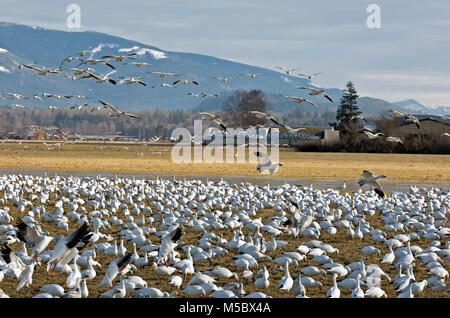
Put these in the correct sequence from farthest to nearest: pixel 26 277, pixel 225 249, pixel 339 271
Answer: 1. pixel 225 249
2. pixel 339 271
3. pixel 26 277

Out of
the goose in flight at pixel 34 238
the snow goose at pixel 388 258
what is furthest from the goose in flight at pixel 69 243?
the snow goose at pixel 388 258

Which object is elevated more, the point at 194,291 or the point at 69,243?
the point at 69,243

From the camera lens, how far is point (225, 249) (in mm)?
13742

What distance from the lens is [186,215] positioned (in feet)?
64.2

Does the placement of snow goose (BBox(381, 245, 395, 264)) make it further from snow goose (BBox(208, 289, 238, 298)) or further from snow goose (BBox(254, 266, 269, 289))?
snow goose (BBox(208, 289, 238, 298))

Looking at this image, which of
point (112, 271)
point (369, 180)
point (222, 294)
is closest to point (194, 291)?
point (222, 294)

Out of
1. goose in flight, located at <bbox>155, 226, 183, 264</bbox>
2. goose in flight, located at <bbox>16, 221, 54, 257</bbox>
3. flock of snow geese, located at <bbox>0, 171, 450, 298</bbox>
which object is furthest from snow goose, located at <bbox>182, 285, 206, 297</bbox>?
goose in flight, located at <bbox>16, 221, 54, 257</bbox>

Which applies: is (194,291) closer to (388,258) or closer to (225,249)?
(225,249)

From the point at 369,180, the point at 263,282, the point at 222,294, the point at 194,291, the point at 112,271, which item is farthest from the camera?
the point at 369,180

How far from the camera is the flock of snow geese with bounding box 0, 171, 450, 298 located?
410 inches

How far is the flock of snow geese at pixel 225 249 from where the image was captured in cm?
1041

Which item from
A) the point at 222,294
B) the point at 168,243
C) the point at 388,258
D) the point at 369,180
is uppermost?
the point at 369,180

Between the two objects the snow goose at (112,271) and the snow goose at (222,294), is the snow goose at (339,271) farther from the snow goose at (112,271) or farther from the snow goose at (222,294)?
the snow goose at (112,271)
